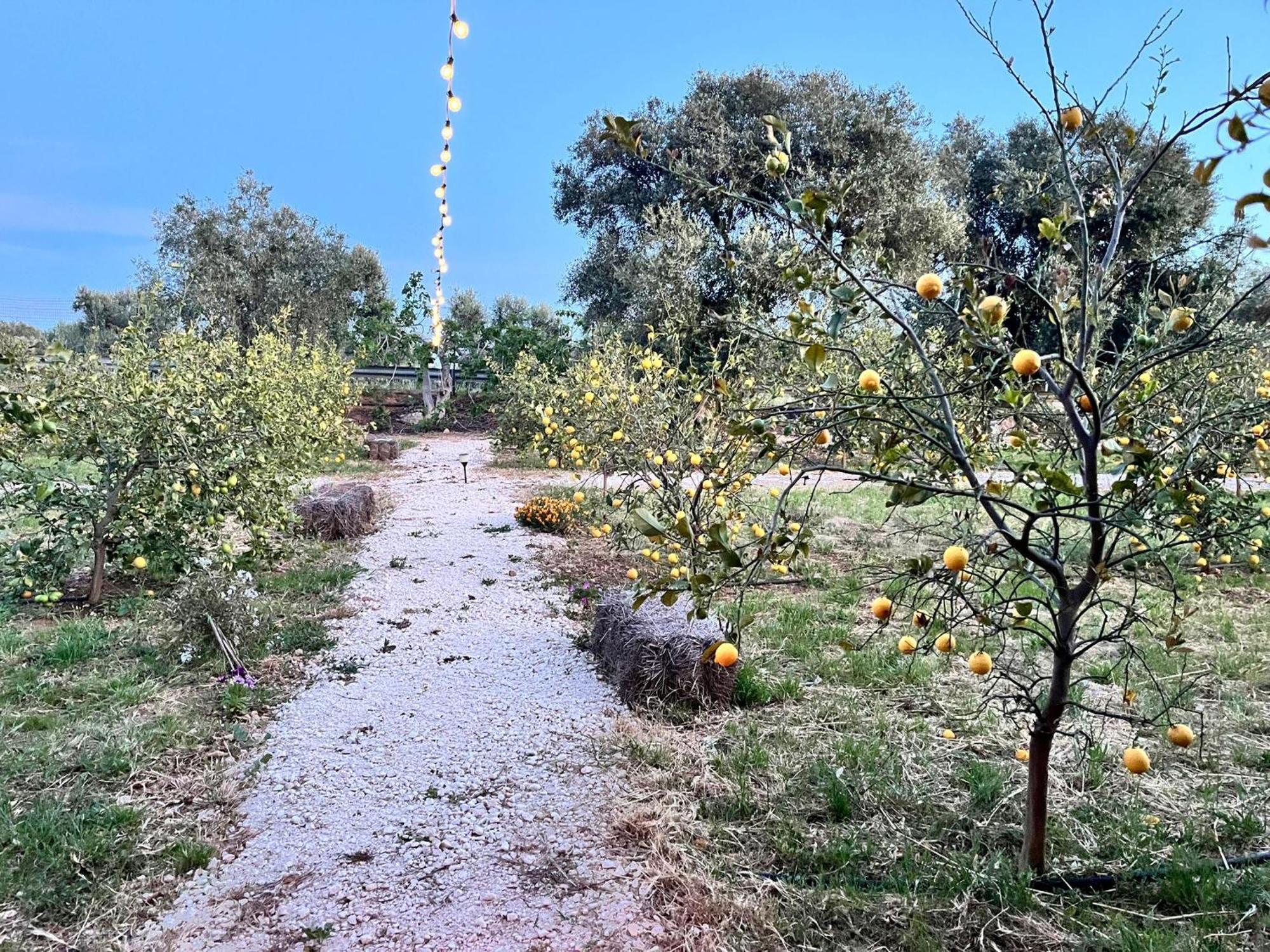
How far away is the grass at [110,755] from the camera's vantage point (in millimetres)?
2062

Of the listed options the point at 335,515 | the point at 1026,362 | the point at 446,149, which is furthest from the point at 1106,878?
the point at 446,149

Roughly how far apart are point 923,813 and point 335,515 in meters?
5.38

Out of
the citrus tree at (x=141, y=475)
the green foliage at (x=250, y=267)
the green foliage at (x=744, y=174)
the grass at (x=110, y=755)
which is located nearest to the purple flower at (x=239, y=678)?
the grass at (x=110, y=755)

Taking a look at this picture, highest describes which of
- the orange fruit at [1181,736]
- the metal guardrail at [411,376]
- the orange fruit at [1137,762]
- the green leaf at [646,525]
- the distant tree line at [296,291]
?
the distant tree line at [296,291]

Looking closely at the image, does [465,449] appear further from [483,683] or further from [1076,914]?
[1076,914]

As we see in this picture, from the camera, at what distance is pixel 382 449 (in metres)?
12.3

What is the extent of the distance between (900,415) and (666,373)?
3687mm

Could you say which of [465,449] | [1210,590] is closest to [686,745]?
[1210,590]

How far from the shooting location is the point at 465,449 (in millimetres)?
13695

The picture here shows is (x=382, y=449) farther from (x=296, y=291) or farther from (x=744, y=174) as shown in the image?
(x=744, y=174)

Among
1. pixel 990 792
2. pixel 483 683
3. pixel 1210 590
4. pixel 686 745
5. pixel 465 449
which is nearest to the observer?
pixel 990 792

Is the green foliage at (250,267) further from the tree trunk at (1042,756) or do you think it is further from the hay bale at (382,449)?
the tree trunk at (1042,756)

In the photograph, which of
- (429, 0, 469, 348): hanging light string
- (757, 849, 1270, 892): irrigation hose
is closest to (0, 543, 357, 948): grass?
(757, 849, 1270, 892): irrigation hose

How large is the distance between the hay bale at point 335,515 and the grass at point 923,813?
4.12 metres
